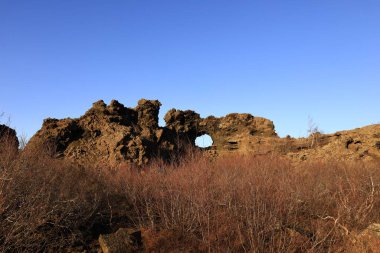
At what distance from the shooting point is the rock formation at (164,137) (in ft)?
46.8

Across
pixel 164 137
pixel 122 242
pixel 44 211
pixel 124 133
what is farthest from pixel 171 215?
pixel 164 137

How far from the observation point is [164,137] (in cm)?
1881

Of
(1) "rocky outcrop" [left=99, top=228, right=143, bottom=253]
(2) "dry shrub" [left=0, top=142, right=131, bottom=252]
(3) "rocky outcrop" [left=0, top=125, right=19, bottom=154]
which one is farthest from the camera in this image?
(3) "rocky outcrop" [left=0, top=125, right=19, bottom=154]

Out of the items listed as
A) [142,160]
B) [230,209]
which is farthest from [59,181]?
[142,160]

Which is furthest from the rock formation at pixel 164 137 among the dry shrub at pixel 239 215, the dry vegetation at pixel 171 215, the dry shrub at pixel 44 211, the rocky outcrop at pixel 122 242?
the rocky outcrop at pixel 122 242

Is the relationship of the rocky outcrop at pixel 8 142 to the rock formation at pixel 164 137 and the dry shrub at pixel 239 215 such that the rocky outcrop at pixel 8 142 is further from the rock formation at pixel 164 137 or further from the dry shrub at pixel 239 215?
the dry shrub at pixel 239 215

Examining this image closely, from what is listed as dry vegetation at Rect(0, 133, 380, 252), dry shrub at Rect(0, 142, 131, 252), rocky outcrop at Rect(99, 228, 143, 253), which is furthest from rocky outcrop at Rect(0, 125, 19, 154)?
rocky outcrop at Rect(99, 228, 143, 253)

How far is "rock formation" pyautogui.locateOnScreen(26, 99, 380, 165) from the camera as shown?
14.3 metres

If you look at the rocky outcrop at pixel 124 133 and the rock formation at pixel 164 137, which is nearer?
the rocky outcrop at pixel 124 133

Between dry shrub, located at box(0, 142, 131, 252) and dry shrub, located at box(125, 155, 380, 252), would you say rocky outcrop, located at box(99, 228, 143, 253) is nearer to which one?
dry shrub, located at box(125, 155, 380, 252)

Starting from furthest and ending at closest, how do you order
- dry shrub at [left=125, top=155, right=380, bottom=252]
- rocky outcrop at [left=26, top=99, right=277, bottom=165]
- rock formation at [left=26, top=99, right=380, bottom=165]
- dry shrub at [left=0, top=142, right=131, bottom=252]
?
1. rock formation at [left=26, top=99, right=380, bottom=165]
2. rocky outcrop at [left=26, top=99, right=277, bottom=165]
3. dry shrub at [left=125, top=155, right=380, bottom=252]
4. dry shrub at [left=0, top=142, right=131, bottom=252]

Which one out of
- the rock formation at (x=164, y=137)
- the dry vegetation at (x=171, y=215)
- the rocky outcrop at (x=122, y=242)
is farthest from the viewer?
the rock formation at (x=164, y=137)

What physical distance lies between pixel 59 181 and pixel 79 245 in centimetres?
251

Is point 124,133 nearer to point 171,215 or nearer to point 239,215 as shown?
point 171,215
